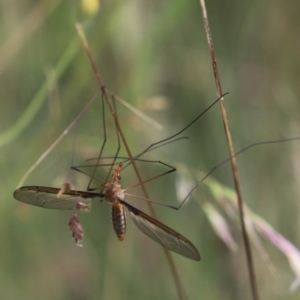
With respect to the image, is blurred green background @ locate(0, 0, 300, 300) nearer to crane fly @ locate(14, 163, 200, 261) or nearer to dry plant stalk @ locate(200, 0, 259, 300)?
crane fly @ locate(14, 163, 200, 261)

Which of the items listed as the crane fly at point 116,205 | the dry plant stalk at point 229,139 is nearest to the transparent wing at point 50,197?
the crane fly at point 116,205

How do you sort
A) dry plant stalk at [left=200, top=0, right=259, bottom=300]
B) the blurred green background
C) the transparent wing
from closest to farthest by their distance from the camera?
dry plant stalk at [left=200, top=0, right=259, bottom=300] → the transparent wing → the blurred green background

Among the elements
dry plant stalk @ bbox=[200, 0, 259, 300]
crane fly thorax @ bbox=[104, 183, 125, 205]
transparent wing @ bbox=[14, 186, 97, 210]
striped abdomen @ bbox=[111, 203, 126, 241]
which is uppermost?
dry plant stalk @ bbox=[200, 0, 259, 300]

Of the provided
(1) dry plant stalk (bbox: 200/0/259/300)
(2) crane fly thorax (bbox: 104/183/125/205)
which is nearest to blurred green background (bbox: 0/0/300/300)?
(2) crane fly thorax (bbox: 104/183/125/205)

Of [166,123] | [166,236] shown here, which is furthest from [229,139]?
[166,123]

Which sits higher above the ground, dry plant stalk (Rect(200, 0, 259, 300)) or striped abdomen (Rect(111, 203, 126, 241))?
dry plant stalk (Rect(200, 0, 259, 300))

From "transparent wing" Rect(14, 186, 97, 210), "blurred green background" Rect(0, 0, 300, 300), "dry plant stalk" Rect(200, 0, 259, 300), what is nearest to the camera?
"dry plant stalk" Rect(200, 0, 259, 300)
